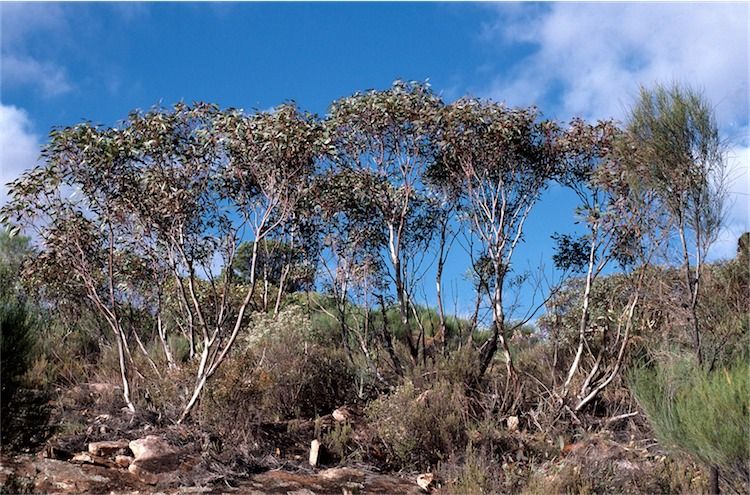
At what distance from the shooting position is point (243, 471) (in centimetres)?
852

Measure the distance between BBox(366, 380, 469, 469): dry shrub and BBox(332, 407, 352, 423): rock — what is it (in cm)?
67

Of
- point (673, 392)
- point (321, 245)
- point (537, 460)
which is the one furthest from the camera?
point (321, 245)

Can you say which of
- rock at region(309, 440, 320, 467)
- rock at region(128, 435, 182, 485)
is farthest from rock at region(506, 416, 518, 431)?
rock at region(128, 435, 182, 485)

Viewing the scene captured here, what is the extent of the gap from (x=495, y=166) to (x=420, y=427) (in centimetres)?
431

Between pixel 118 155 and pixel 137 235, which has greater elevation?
pixel 118 155

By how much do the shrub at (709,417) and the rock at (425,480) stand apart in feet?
8.66

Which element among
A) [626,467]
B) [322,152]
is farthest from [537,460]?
[322,152]

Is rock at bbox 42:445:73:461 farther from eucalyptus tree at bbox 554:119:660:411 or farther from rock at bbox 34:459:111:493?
eucalyptus tree at bbox 554:119:660:411

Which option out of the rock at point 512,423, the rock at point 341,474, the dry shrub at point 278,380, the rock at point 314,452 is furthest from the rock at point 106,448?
the rock at point 512,423

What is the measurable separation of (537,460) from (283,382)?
152 inches

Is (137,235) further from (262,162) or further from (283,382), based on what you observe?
(283,382)

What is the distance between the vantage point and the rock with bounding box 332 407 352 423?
34.3 feet

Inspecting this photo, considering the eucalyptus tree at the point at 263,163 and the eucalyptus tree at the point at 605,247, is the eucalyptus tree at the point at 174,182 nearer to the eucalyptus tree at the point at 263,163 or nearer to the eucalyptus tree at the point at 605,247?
the eucalyptus tree at the point at 263,163

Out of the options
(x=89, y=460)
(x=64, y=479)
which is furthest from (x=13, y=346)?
(x=89, y=460)
